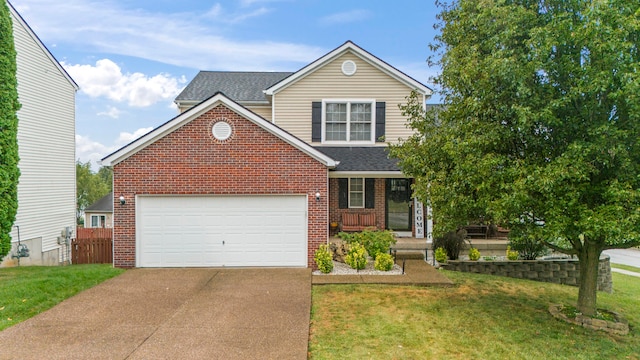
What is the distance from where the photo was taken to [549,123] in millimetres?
5922

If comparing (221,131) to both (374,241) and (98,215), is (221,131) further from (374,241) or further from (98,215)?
(98,215)

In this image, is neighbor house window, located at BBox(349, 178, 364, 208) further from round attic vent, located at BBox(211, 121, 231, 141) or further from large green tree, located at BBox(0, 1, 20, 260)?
large green tree, located at BBox(0, 1, 20, 260)

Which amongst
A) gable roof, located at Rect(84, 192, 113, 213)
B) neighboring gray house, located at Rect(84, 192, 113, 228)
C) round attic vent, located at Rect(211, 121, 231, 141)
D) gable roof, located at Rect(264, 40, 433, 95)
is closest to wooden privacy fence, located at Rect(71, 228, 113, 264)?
round attic vent, located at Rect(211, 121, 231, 141)

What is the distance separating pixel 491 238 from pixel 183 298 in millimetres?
11357

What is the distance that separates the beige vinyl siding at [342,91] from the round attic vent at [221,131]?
481 cm

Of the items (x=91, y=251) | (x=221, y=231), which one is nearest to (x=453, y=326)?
(x=221, y=231)

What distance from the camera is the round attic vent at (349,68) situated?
14.8 meters

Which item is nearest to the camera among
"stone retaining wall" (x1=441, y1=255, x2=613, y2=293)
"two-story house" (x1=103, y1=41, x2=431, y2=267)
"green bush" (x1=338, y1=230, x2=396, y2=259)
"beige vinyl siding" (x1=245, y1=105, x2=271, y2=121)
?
"two-story house" (x1=103, y1=41, x2=431, y2=267)

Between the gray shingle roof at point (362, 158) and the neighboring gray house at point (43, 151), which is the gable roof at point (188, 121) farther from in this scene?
the neighboring gray house at point (43, 151)

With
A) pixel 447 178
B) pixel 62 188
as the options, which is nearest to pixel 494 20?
pixel 447 178

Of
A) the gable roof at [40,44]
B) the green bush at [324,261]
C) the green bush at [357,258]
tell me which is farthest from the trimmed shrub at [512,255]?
the gable roof at [40,44]

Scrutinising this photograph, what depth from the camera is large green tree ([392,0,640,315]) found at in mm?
5594

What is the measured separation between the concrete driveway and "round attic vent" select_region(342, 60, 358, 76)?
357 inches

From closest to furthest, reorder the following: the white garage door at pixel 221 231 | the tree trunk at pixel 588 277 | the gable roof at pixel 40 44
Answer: the tree trunk at pixel 588 277
the white garage door at pixel 221 231
the gable roof at pixel 40 44
